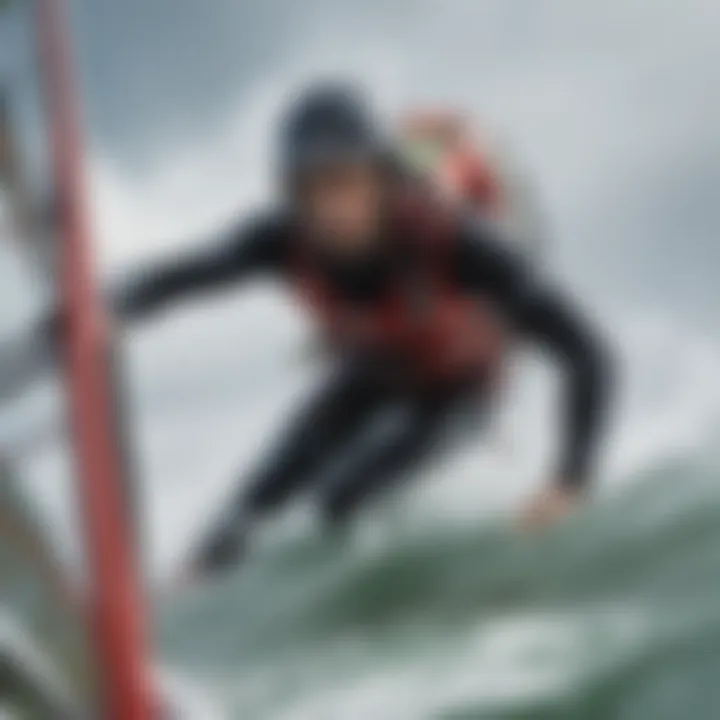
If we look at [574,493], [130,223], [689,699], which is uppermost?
[130,223]

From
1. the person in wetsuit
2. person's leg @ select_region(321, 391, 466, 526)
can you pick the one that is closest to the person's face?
the person in wetsuit

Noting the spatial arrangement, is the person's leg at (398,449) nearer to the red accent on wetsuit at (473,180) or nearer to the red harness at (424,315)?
the red harness at (424,315)

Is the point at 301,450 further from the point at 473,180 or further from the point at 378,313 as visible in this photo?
the point at 473,180

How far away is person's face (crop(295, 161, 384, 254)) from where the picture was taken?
1.96 meters

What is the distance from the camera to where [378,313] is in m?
1.96

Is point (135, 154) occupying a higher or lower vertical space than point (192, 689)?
higher

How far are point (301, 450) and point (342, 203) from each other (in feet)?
0.52

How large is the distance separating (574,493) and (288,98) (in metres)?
0.31

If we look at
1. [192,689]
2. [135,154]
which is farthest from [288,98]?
[192,689]

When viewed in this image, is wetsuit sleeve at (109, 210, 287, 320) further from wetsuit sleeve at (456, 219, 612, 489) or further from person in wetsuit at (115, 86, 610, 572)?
wetsuit sleeve at (456, 219, 612, 489)

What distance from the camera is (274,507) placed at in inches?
77.7

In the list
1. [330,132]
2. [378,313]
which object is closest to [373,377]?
[378,313]

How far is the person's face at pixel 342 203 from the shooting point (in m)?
1.96

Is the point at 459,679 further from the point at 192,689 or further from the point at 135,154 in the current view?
the point at 135,154
